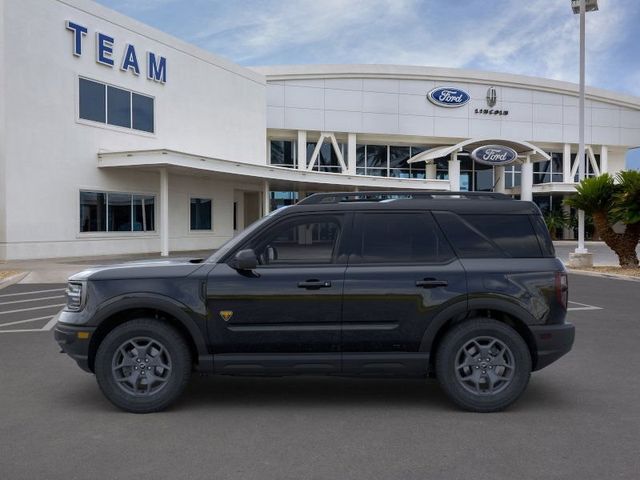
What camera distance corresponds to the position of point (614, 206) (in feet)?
58.8

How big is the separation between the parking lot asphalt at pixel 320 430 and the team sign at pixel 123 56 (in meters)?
18.8

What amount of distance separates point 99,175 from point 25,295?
37.0ft

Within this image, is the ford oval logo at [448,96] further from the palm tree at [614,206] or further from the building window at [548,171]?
the palm tree at [614,206]

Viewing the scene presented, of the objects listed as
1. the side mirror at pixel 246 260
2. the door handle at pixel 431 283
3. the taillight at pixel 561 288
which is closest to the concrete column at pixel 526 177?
the taillight at pixel 561 288

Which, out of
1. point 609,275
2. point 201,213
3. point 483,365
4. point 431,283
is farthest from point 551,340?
point 201,213

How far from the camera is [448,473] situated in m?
3.82

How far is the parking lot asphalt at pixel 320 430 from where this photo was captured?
3895 mm

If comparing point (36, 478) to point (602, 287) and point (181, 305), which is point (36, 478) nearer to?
point (181, 305)

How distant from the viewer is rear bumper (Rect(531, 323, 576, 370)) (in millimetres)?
5055

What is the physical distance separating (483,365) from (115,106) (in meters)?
22.5

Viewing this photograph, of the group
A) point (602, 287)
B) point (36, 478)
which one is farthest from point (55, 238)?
point (36, 478)

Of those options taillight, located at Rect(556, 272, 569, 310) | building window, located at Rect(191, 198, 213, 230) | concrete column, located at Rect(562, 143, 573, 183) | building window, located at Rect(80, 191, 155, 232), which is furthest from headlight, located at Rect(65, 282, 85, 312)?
concrete column, located at Rect(562, 143, 573, 183)

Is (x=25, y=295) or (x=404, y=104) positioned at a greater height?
(x=404, y=104)

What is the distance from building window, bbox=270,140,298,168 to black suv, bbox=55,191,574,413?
1410 inches
